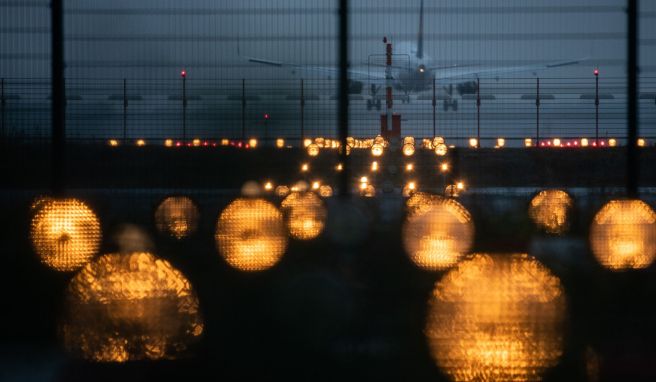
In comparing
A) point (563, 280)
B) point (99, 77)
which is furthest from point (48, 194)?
point (563, 280)

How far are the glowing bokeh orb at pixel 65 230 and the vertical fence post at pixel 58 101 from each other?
158 millimetres

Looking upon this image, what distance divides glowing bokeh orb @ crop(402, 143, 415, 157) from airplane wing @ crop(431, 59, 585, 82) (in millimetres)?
1948

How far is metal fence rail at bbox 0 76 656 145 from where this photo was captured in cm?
824

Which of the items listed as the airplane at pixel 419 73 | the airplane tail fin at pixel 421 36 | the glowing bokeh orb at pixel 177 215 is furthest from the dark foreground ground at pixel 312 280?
the airplane tail fin at pixel 421 36

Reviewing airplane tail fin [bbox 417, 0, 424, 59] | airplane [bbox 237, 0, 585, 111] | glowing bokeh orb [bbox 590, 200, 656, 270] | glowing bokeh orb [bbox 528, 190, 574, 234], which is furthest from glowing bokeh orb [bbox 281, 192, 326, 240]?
glowing bokeh orb [bbox 590, 200, 656, 270]

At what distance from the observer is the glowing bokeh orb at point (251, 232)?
7871mm

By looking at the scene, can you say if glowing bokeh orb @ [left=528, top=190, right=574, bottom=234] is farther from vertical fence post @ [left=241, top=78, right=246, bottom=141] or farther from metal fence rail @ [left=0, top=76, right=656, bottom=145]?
vertical fence post @ [left=241, top=78, right=246, bottom=141]

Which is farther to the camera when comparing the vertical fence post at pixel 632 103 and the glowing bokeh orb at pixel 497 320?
the vertical fence post at pixel 632 103

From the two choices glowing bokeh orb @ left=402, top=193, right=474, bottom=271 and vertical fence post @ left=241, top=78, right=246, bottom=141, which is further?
vertical fence post @ left=241, top=78, right=246, bottom=141

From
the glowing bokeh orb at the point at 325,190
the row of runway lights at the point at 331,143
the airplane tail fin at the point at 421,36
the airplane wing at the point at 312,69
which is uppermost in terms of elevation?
the airplane tail fin at the point at 421,36

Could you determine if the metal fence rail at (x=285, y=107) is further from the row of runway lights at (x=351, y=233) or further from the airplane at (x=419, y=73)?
the row of runway lights at (x=351, y=233)

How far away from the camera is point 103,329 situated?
20.0 ft

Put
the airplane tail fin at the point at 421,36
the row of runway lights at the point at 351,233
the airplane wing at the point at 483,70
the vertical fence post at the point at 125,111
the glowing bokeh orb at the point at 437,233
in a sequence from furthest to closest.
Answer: the vertical fence post at the point at 125,111, the airplane wing at the point at 483,70, the airplane tail fin at the point at 421,36, the glowing bokeh orb at the point at 437,233, the row of runway lights at the point at 351,233

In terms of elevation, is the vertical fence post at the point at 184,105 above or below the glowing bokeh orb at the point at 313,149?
above
